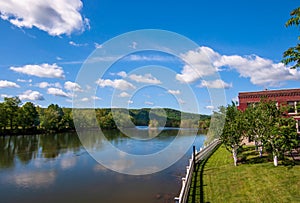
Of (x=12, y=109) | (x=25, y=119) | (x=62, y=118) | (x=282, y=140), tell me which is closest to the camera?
(x=282, y=140)

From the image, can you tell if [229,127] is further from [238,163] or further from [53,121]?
[53,121]

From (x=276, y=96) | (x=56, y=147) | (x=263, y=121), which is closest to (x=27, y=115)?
(x=56, y=147)

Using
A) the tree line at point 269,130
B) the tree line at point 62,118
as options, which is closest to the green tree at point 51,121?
the tree line at point 62,118

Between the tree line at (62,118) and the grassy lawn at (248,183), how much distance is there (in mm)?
30131

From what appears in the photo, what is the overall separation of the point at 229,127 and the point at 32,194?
12.8 metres

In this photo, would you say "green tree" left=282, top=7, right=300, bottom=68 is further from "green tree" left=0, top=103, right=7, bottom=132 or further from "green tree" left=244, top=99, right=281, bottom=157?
"green tree" left=0, top=103, right=7, bottom=132

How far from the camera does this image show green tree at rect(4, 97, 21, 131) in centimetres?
5812

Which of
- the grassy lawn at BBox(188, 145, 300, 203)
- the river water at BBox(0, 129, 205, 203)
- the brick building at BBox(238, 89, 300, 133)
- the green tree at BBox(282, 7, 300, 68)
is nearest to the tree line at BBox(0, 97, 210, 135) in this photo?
the brick building at BBox(238, 89, 300, 133)

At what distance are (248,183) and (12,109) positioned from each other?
62.9m

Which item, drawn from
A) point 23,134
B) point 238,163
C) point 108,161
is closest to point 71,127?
point 23,134

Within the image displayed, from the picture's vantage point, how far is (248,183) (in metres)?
11.0

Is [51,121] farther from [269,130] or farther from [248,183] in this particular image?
[248,183]

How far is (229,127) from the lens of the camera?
52.0ft

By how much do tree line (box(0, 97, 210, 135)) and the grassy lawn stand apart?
30131 millimetres
